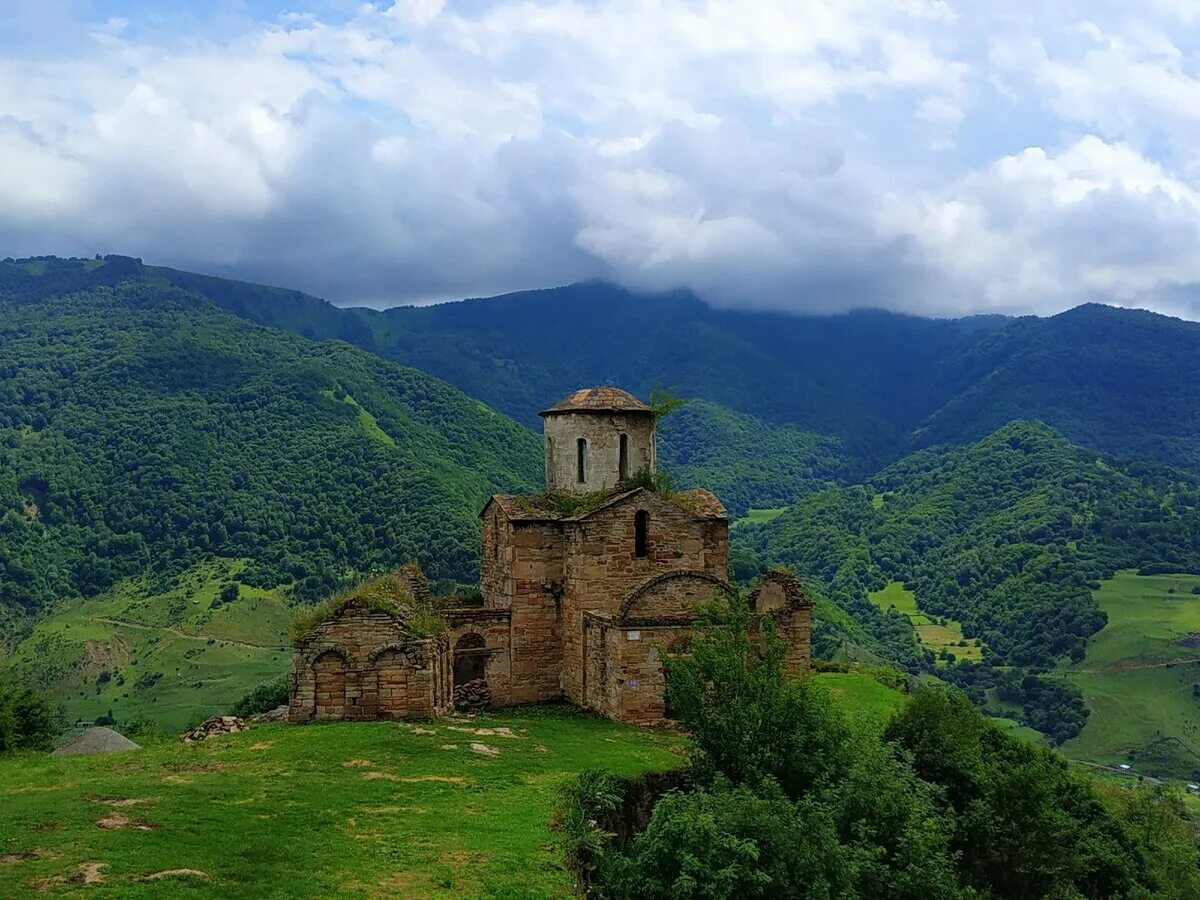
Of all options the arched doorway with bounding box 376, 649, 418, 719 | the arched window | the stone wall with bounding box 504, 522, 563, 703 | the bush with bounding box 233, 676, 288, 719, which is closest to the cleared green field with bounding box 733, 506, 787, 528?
the bush with bounding box 233, 676, 288, 719

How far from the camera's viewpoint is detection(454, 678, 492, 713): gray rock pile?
2852 centimetres

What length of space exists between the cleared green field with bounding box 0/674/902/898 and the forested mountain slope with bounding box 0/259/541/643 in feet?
181

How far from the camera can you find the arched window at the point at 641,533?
27438mm

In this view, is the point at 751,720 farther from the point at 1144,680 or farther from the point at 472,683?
the point at 1144,680

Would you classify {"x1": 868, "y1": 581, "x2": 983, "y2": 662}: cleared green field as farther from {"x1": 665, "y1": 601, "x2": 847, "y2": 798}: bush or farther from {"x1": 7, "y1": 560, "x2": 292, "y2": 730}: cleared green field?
{"x1": 665, "y1": 601, "x2": 847, "y2": 798}: bush

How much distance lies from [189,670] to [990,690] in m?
75.4

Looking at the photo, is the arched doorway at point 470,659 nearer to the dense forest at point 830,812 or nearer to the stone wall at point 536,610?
the stone wall at point 536,610

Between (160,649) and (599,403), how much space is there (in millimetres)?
70304

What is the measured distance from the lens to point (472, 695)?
28.9 meters

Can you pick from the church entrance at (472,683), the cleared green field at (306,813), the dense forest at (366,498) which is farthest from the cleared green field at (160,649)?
the cleared green field at (306,813)

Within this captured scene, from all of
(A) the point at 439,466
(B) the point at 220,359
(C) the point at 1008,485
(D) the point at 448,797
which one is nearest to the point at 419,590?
(D) the point at 448,797

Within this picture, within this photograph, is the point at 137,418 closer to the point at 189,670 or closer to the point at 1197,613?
the point at 189,670

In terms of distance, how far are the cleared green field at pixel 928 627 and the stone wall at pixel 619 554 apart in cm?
8488

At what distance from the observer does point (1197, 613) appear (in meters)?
103
